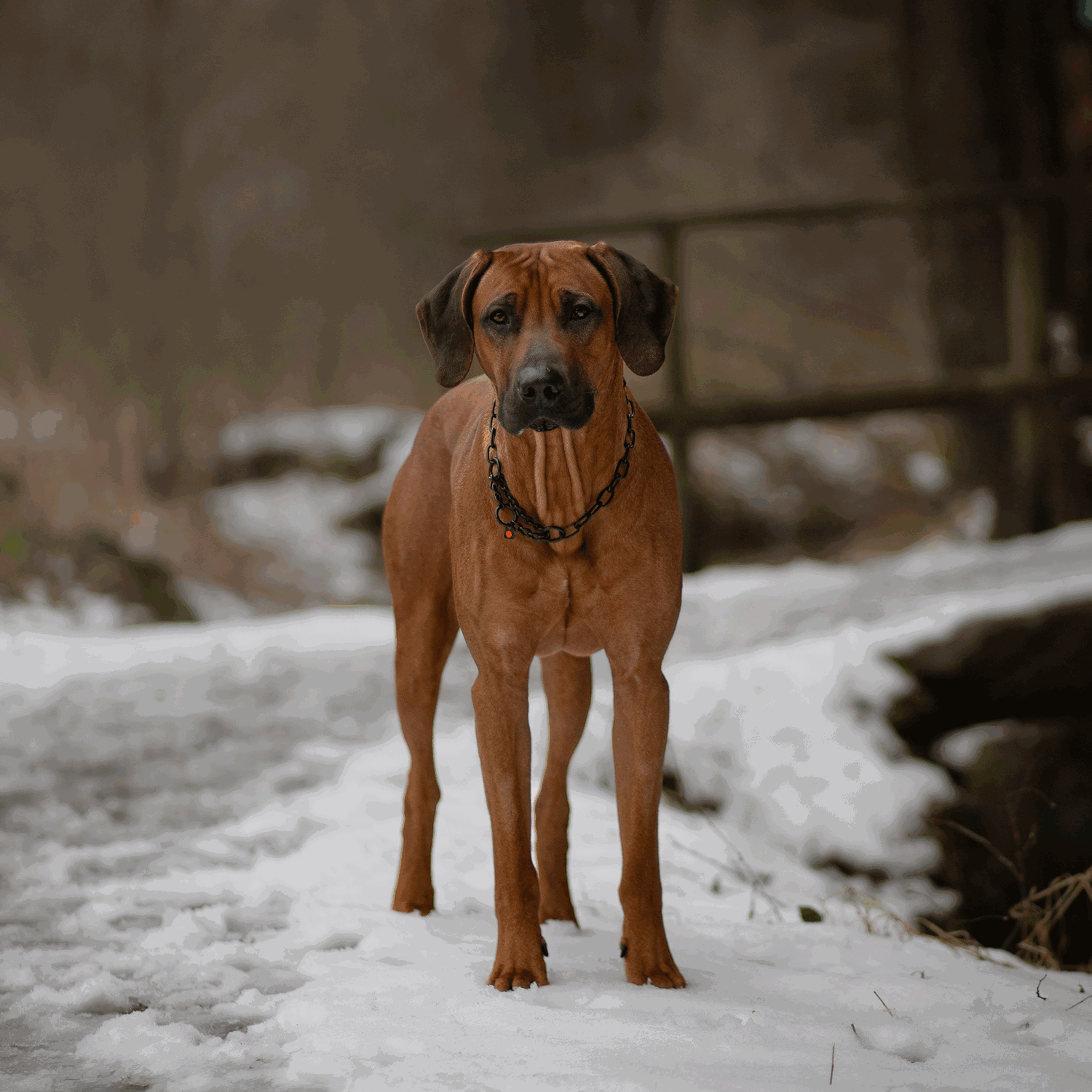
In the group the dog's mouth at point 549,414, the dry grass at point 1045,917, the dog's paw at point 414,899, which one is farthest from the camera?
the dry grass at point 1045,917

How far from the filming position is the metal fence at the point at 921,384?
719 cm

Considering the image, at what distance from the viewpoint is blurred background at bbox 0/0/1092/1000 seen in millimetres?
8602

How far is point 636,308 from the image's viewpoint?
2.58 meters

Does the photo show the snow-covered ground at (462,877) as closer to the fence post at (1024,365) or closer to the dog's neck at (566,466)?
the fence post at (1024,365)

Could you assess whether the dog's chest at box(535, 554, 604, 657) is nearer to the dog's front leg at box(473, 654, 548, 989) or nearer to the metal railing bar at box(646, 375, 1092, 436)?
the dog's front leg at box(473, 654, 548, 989)

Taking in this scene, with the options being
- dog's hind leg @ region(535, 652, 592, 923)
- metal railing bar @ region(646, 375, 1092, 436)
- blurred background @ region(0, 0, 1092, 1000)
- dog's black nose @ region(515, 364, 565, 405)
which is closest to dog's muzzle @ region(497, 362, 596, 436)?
dog's black nose @ region(515, 364, 565, 405)

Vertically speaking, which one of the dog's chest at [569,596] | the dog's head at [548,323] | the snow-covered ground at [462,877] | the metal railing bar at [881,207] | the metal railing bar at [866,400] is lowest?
the snow-covered ground at [462,877]

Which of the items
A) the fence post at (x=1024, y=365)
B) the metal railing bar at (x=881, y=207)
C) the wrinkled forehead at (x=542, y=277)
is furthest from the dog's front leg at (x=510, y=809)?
the fence post at (x=1024, y=365)

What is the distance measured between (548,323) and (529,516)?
457mm

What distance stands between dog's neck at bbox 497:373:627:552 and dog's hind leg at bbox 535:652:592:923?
675mm

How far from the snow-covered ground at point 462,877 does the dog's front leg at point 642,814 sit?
96mm

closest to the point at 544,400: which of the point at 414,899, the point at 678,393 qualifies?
the point at 414,899

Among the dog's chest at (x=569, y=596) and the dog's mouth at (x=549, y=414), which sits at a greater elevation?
the dog's mouth at (x=549, y=414)

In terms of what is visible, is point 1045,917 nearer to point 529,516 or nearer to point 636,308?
point 529,516
